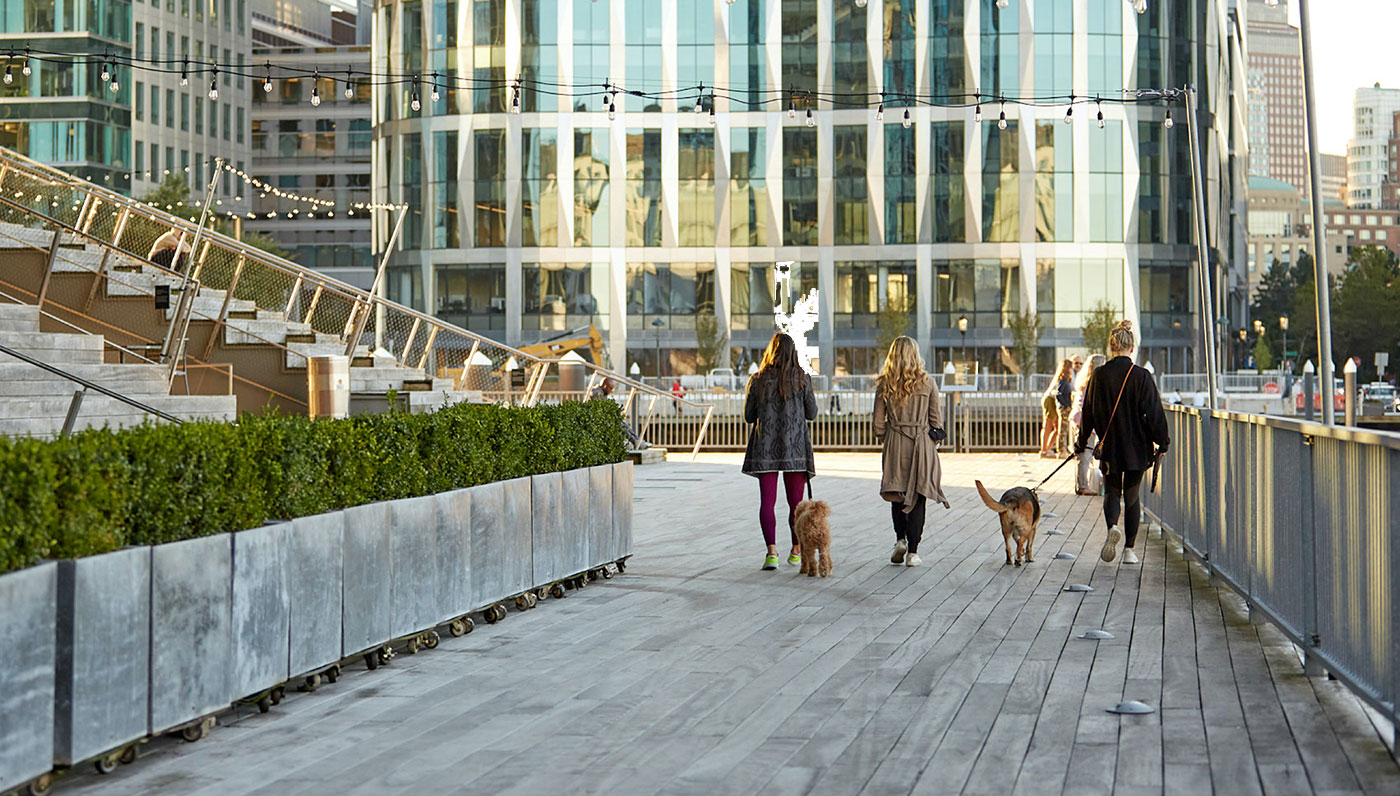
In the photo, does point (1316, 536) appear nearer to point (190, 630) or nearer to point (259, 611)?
point (259, 611)

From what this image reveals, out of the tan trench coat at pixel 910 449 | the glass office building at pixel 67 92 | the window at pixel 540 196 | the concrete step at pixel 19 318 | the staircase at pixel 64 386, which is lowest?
the tan trench coat at pixel 910 449

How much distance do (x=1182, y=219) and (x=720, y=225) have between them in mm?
19491

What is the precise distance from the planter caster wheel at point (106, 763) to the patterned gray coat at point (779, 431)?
23.7 feet

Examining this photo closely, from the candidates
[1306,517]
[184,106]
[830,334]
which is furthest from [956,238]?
[1306,517]

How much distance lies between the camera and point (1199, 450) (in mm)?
13289

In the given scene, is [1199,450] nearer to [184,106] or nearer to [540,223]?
[540,223]

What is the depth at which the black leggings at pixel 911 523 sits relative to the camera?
13.5 metres

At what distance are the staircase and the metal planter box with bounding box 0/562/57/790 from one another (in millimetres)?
7515

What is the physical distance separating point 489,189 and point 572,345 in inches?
428

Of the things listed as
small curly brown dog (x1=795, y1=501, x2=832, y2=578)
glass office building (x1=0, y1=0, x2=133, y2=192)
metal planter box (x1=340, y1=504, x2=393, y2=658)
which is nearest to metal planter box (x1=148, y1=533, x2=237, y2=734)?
metal planter box (x1=340, y1=504, x2=393, y2=658)

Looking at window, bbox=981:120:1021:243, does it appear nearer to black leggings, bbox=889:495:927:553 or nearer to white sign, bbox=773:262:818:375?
white sign, bbox=773:262:818:375

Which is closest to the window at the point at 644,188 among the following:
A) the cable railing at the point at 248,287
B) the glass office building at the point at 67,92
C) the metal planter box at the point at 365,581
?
the glass office building at the point at 67,92

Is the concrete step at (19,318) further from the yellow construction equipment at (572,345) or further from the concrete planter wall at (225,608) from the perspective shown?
the yellow construction equipment at (572,345)

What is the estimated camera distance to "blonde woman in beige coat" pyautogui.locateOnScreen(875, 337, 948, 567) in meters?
13.3
